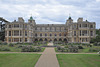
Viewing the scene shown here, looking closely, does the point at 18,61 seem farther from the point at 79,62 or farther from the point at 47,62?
the point at 79,62

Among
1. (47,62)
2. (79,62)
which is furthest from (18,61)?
(79,62)

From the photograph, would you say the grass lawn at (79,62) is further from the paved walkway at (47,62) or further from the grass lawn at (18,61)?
the grass lawn at (18,61)

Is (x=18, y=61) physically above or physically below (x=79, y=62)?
above

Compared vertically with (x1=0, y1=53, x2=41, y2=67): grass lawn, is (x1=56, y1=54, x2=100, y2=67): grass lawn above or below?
below

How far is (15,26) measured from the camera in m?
48.5

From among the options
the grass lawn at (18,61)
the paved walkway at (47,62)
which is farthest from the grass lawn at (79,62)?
the grass lawn at (18,61)

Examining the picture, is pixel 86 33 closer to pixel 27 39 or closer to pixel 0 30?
pixel 27 39

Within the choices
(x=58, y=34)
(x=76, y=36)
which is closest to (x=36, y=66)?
(x=76, y=36)

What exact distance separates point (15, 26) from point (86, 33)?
33.4 meters

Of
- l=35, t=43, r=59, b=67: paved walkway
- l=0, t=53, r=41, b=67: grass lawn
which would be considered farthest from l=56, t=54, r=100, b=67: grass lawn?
l=0, t=53, r=41, b=67: grass lawn

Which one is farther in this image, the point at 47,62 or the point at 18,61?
the point at 18,61

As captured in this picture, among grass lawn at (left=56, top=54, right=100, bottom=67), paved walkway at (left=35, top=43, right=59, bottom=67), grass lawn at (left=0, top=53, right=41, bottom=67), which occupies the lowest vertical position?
grass lawn at (left=56, top=54, right=100, bottom=67)

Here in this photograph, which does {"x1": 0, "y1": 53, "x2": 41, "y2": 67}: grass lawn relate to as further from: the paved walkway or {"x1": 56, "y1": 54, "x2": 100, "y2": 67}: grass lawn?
{"x1": 56, "y1": 54, "x2": 100, "y2": 67}: grass lawn

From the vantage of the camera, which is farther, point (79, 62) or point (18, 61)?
point (18, 61)
